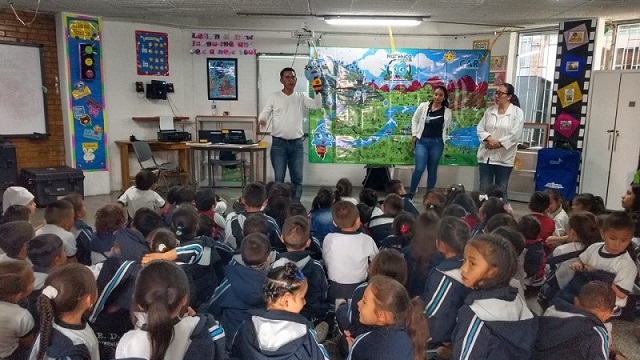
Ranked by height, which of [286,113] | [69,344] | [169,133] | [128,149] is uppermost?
[286,113]

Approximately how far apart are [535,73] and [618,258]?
4594 millimetres

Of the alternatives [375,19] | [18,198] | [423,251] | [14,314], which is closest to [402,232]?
[423,251]

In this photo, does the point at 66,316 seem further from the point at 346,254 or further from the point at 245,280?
the point at 346,254

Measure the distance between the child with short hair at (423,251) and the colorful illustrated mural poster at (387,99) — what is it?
429cm

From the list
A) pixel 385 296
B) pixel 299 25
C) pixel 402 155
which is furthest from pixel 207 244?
pixel 299 25

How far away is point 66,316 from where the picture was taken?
1.54 meters

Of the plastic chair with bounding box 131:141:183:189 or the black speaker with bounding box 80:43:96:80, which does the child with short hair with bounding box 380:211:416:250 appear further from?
the black speaker with bounding box 80:43:96:80

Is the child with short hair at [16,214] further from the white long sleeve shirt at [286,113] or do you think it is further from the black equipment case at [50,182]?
the black equipment case at [50,182]

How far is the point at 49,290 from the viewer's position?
4.92 ft

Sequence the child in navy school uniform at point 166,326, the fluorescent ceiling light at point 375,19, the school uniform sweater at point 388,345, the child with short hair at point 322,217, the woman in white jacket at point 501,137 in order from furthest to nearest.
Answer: the fluorescent ceiling light at point 375,19, the woman in white jacket at point 501,137, the child with short hair at point 322,217, the school uniform sweater at point 388,345, the child in navy school uniform at point 166,326

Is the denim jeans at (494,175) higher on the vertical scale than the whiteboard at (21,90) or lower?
lower

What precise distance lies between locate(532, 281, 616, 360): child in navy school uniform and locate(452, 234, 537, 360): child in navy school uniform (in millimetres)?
76

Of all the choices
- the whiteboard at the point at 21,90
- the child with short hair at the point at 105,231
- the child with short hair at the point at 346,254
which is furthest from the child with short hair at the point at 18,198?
the whiteboard at the point at 21,90

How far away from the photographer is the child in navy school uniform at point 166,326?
1443mm
